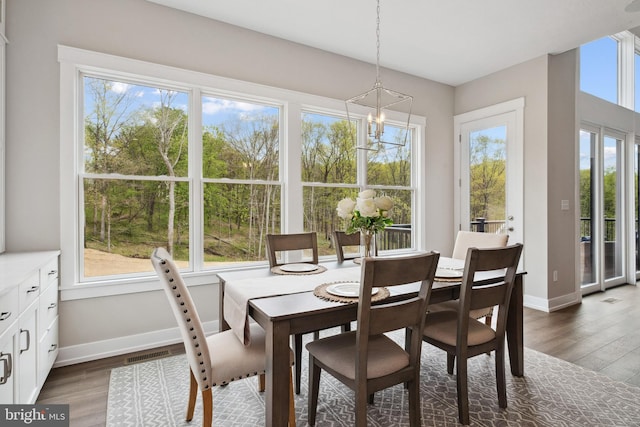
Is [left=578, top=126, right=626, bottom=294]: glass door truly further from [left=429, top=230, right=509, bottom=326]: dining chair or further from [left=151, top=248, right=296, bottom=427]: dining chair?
[left=151, top=248, right=296, bottom=427]: dining chair

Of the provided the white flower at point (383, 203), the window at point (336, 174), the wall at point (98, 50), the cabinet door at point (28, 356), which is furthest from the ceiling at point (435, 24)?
the cabinet door at point (28, 356)

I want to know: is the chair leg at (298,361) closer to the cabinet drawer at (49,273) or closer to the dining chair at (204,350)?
the dining chair at (204,350)

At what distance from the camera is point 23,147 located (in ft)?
8.30

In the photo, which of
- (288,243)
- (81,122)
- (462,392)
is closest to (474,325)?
(462,392)

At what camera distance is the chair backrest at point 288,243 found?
8.82 ft

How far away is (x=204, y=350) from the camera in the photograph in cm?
159

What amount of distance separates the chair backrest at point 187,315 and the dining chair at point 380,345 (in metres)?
0.56

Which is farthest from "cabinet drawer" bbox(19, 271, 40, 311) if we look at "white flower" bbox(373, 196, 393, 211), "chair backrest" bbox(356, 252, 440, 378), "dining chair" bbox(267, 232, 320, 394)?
"white flower" bbox(373, 196, 393, 211)

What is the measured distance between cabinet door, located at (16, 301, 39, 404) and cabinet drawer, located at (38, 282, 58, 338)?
107 millimetres

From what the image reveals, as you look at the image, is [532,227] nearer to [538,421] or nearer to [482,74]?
[482,74]

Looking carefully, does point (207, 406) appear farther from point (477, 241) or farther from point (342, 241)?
point (477, 241)

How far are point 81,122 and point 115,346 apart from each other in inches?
72.2

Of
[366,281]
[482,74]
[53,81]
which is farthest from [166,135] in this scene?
[482,74]

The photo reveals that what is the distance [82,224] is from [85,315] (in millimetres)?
723
